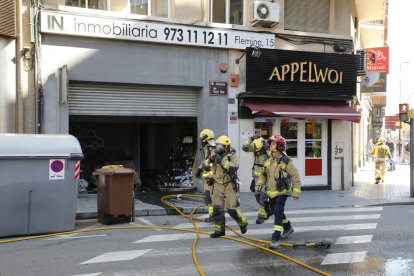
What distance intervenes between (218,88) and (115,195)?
19.3 ft

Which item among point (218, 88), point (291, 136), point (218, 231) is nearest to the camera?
point (218, 231)

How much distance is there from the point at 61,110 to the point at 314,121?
8014mm

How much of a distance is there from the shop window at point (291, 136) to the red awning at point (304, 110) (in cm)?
73

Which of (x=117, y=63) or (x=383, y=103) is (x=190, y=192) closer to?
(x=117, y=63)

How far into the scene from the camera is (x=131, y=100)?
1305 centimetres

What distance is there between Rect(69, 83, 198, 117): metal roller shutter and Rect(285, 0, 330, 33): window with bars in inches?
162

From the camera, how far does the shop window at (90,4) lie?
40.6ft

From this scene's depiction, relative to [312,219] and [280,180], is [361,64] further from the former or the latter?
[280,180]

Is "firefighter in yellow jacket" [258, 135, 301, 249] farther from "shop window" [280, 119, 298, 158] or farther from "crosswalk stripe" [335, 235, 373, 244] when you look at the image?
"shop window" [280, 119, 298, 158]

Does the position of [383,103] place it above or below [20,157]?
above

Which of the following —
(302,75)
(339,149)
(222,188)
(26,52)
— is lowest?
(222,188)

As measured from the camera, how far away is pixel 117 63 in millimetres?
12523

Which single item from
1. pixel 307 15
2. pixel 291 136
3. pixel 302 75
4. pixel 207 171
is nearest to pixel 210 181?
pixel 207 171

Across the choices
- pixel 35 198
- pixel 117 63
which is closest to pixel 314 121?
pixel 117 63
